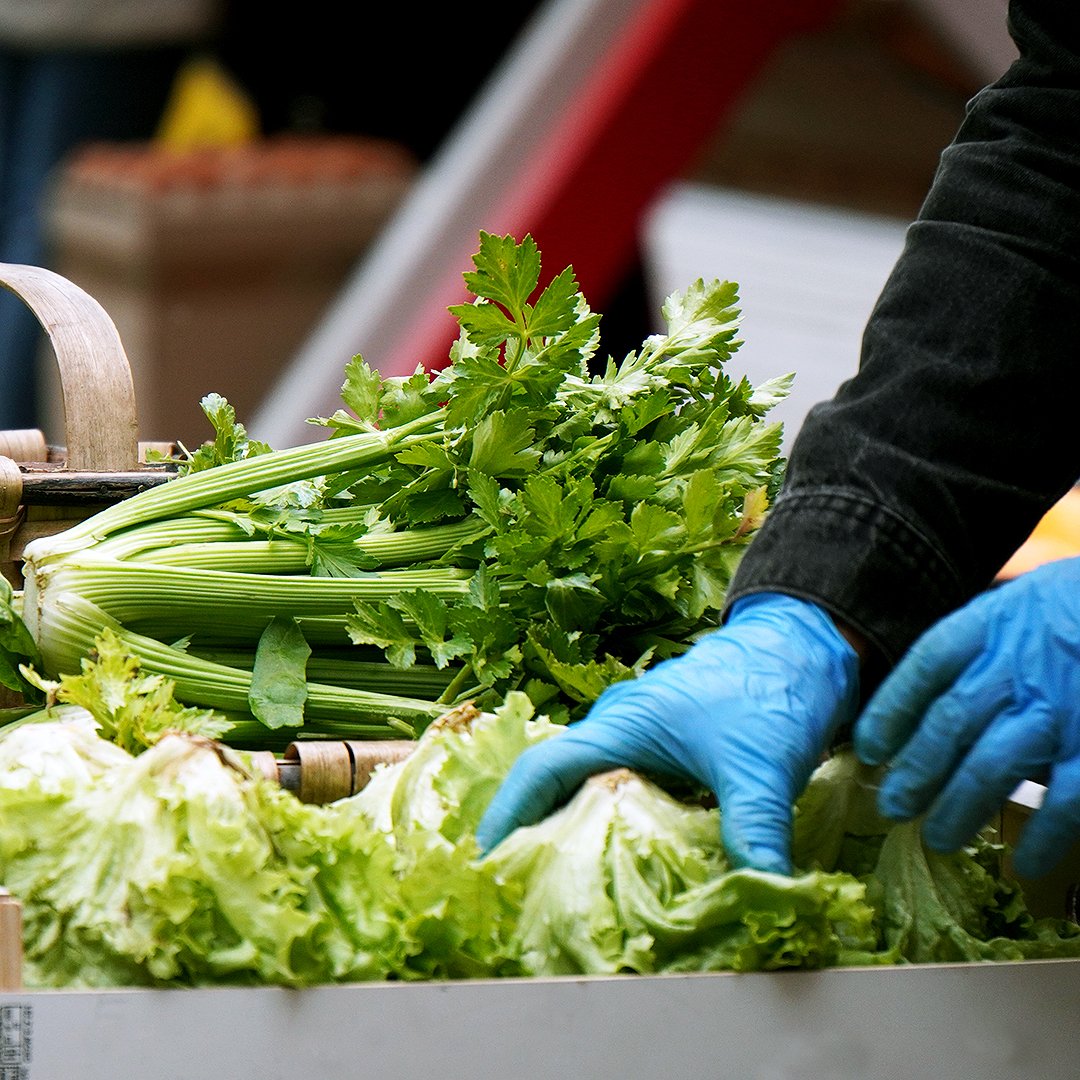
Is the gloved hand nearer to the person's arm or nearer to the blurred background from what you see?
the person's arm

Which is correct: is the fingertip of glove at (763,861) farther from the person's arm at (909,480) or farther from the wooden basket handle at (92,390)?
the wooden basket handle at (92,390)

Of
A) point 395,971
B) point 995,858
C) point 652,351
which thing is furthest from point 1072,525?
point 395,971

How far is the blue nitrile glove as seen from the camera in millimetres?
1180

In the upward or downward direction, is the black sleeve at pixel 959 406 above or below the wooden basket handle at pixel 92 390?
above

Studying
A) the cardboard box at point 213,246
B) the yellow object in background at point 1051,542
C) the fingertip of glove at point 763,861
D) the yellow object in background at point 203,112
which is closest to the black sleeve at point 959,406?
the fingertip of glove at point 763,861

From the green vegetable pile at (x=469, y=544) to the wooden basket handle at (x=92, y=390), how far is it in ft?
0.49

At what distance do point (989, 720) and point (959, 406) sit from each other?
334mm

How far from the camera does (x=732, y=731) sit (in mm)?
1245

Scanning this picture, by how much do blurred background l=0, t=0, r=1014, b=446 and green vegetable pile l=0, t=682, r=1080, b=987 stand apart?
2.60 metres

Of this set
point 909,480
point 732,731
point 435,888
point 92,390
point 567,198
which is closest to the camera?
point 435,888

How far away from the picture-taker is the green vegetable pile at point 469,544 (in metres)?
1.55

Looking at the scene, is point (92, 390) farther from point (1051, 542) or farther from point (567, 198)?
point (567, 198)

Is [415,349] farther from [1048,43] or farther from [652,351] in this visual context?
[1048,43]

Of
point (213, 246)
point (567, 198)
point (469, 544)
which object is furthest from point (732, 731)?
point (213, 246)
